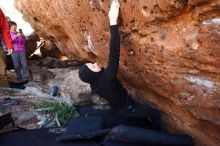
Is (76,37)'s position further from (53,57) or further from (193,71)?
(53,57)

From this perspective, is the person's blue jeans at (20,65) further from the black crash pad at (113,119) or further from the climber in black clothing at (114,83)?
the climber in black clothing at (114,83)

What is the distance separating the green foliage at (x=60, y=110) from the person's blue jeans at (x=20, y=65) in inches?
96.0

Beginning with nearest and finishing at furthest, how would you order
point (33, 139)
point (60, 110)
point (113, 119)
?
point (33, 139) → point (113, 119) → point (60, 110)

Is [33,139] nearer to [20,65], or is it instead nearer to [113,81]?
[113,81]

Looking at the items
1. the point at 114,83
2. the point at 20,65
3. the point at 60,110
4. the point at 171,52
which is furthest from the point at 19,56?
the point at 171,52

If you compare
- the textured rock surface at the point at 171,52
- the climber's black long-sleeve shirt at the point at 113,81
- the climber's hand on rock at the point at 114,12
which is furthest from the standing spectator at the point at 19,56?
the climber's hand on rock at the point at 114,12

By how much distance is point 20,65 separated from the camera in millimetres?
9141

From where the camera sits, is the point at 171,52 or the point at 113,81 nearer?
the point at 171,52

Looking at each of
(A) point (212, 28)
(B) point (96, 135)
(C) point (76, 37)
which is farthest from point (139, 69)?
(C) point (76, 37)

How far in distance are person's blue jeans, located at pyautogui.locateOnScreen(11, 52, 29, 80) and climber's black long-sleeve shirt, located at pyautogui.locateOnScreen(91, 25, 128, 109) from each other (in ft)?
14.0

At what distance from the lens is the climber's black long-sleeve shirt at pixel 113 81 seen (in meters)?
4.46

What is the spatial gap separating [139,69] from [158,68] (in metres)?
0.46

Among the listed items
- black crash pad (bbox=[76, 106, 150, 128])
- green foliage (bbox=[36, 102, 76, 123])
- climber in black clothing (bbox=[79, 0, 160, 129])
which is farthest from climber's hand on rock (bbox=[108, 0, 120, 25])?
green foliage (bbox=[36, 102, 76, 123])

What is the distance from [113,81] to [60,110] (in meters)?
1.77
